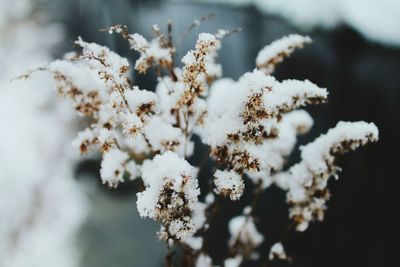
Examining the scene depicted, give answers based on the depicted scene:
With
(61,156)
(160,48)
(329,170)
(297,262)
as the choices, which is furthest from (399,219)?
(61,156)

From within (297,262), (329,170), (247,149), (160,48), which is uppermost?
(160,48)

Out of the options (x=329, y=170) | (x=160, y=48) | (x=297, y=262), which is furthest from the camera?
(x=297, y=262)

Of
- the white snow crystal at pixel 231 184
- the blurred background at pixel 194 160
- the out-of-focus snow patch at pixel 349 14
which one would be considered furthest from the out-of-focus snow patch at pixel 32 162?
the white snow crystal at pixel 231 184

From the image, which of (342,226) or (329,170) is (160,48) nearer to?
(329,170)

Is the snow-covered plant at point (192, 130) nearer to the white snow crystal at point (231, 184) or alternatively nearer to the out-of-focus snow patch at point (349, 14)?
the white snow crystal at point (231, 184)

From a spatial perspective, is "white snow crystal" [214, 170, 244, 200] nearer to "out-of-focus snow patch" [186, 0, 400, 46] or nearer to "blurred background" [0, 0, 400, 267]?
"blurred background" [0, 0, 400, 267]

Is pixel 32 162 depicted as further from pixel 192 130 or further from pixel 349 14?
pixel 192 130
